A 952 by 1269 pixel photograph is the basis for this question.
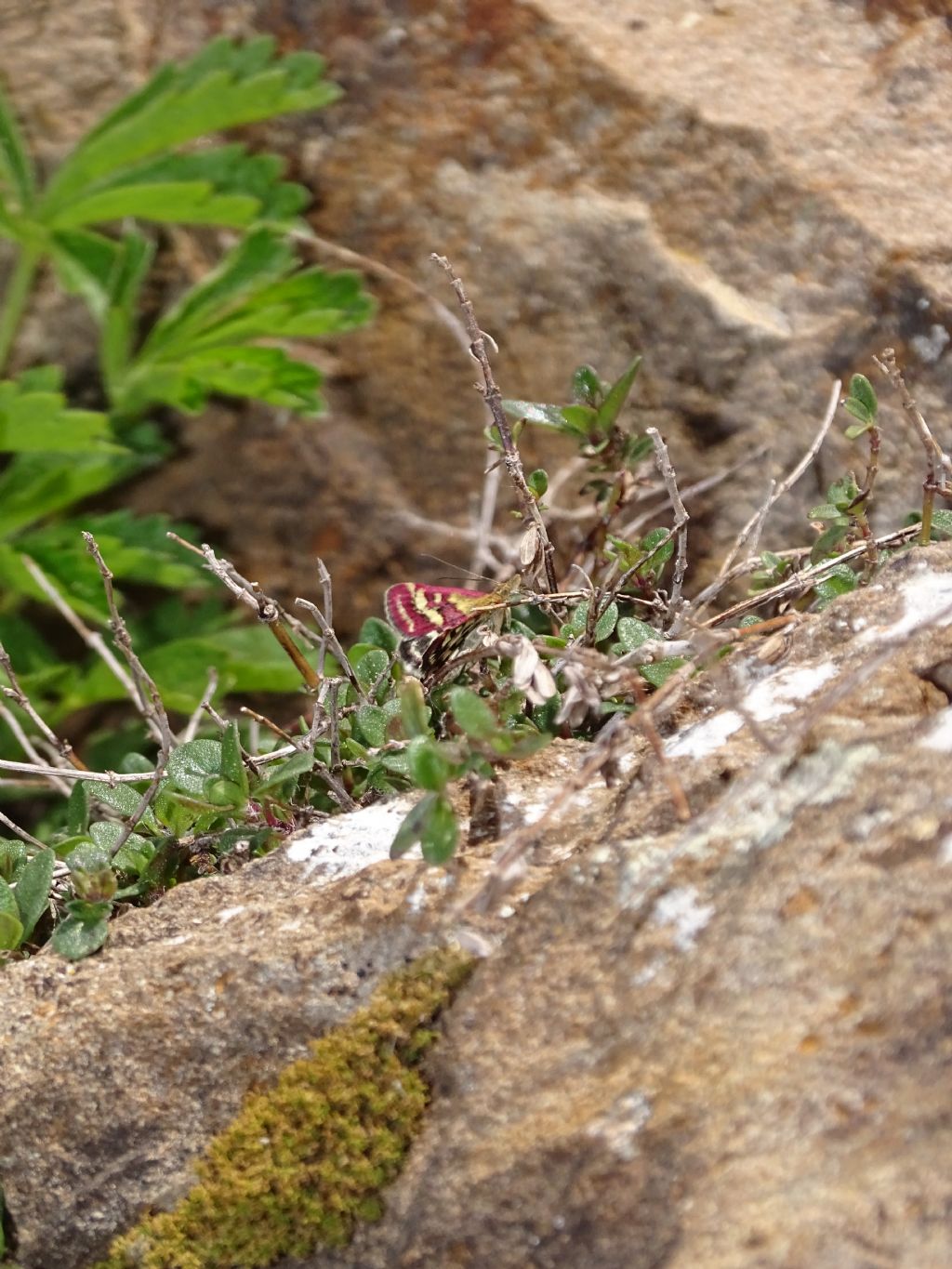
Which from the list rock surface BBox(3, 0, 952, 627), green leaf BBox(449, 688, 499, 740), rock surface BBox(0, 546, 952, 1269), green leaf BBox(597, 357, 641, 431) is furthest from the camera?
rock surface BBox(3, 0, 952, 627)

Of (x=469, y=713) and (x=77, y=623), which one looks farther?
(x=77, y=623)

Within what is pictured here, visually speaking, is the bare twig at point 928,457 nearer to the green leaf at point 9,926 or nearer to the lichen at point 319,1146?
the lichen at point 319,1146

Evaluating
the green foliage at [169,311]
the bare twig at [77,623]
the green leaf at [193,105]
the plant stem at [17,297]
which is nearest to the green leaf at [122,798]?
the bare twig at [77,623]

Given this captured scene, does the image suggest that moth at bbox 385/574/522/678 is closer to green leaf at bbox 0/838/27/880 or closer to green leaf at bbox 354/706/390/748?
green leaf at bbox 354/706/390/748

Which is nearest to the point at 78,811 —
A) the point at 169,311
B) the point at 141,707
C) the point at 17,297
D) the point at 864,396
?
the point at 141,707

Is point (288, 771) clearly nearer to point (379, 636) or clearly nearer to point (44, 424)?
point (379, 636)

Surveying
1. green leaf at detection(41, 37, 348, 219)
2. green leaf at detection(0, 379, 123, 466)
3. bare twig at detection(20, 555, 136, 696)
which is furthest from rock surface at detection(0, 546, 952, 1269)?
green leaf at detection(41, 37, 348, 219)
